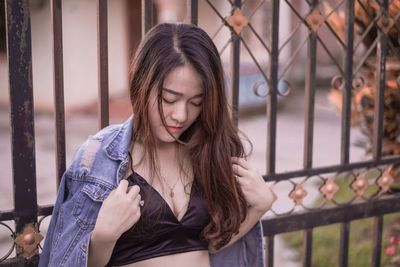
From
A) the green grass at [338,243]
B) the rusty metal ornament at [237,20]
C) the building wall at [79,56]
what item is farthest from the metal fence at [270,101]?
the building wall at [79,56]

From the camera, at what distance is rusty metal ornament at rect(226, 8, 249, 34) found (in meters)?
2.32

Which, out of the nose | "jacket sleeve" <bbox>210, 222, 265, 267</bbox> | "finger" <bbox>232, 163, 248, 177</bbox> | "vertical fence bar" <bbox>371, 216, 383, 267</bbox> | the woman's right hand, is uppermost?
the nose

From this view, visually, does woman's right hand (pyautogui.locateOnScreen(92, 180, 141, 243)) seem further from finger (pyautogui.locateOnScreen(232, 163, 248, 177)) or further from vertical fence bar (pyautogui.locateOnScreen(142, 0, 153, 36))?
vertical fence bar (pyautogui.locateOnScreen(142, 0, 153, 36))

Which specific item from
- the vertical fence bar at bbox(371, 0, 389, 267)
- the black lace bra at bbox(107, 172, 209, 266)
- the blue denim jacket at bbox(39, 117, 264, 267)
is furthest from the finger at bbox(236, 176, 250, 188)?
the vertical fence bar at bbox(371, 0, 389, 267)

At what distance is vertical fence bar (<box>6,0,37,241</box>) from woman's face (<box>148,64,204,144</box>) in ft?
1.66

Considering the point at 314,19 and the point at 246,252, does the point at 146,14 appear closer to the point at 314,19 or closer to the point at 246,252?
the point at 314,19

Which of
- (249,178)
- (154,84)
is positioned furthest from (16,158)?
(249,178)

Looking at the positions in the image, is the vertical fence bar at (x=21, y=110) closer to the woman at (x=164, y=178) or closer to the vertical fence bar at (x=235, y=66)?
the woman at (x=164, y=178)

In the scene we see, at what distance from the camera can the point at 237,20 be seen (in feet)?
7.63

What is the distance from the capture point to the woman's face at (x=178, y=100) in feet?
5.34

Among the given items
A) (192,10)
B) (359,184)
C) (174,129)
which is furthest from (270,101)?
(174,129)

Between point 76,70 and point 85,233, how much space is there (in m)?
13.4

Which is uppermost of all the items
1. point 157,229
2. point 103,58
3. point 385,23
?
point 385,23

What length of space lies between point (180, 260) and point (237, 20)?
100 cm
